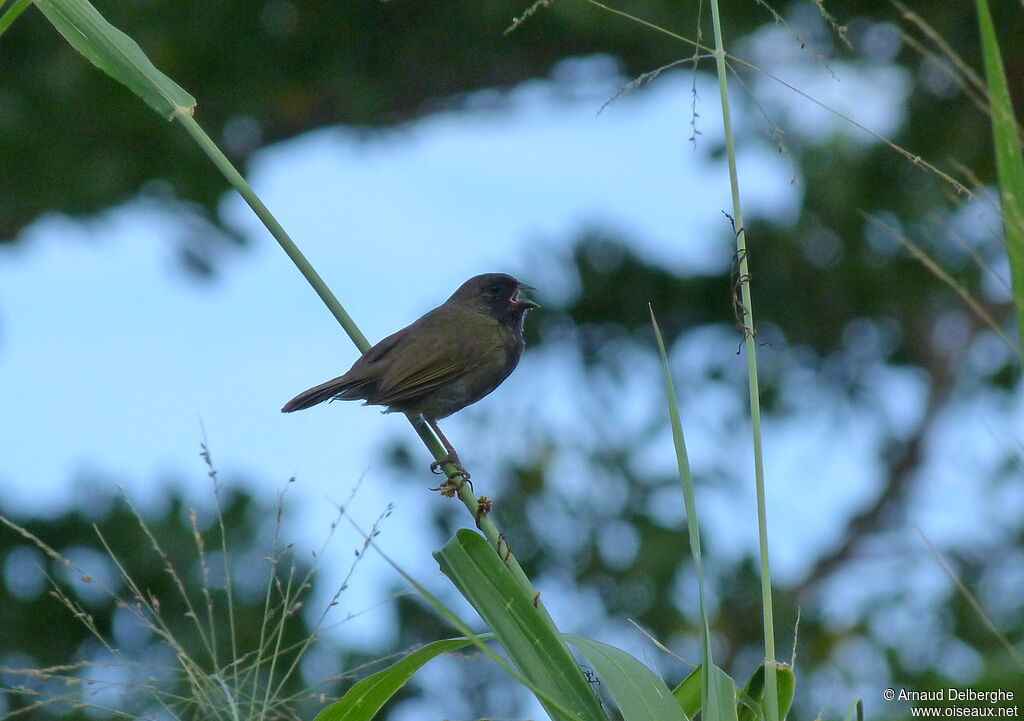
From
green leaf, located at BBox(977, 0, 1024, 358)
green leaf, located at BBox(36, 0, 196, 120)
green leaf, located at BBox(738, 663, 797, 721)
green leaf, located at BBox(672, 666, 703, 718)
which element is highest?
green leaf, located at BBox(36, 0, 196, 120)

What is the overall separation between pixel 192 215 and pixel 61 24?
207 inches

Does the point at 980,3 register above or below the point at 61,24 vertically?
below

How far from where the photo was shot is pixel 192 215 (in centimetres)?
747

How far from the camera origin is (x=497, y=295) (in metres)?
Answer: 4.86

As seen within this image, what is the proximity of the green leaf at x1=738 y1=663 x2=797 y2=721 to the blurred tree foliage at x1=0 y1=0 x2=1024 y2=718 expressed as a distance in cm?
479

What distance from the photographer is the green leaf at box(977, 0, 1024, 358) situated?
1.59 m

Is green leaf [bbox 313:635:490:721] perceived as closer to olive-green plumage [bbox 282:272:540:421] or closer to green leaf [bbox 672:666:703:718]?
green leaf [bbox 672:666:703:718]

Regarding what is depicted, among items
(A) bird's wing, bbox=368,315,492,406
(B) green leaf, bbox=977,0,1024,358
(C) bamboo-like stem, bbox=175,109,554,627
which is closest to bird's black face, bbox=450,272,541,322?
(A) bird's wing, bbox=368,315,492,406

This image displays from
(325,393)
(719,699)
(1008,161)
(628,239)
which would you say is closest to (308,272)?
(719,699)

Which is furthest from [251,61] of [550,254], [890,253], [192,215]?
[890,253]

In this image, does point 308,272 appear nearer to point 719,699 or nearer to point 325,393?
point 719,699

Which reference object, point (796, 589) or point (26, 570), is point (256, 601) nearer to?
point (26, 570)

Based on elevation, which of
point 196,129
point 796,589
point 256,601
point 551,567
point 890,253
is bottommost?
point 796,589

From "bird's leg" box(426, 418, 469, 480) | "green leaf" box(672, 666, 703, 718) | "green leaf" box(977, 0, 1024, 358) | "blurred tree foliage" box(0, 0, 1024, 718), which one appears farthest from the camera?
"blurred tree foliage" box(0, 0, 1024, 718)
